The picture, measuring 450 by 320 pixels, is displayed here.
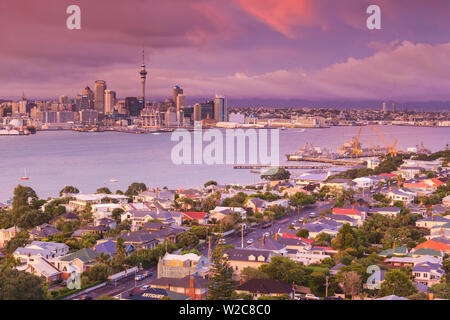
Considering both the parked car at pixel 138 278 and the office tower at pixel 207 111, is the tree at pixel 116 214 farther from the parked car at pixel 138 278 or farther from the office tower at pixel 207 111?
the office tower at pixel 207 111

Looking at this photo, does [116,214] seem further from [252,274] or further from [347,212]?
[252,274]

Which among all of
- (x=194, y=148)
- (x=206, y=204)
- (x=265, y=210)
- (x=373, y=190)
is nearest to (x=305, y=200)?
(x=265, y=210)

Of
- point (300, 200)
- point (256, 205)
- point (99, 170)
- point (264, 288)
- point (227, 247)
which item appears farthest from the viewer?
point (99, 170)

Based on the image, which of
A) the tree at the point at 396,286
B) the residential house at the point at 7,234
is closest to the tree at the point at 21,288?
the tree at the point at 396,286

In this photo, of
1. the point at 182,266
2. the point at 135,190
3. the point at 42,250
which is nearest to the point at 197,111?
the point at 135,190
